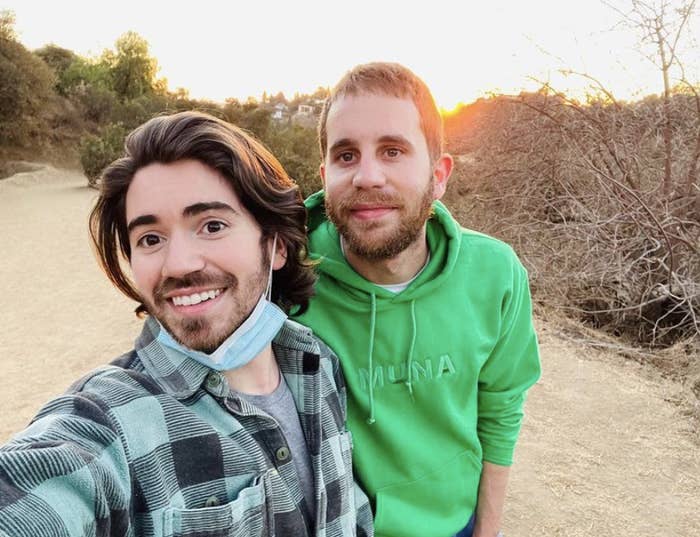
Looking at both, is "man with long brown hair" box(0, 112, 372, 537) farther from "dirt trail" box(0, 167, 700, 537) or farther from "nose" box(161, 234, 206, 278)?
"dirt trail" box(0, 167, 700, 537)

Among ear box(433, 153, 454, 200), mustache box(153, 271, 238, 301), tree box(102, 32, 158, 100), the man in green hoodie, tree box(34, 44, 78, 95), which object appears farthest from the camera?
tree box(34, 44, 78, 95)

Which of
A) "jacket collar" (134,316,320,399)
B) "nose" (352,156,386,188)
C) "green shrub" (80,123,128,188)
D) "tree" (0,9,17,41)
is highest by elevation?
"tree" (0,9,17,41)

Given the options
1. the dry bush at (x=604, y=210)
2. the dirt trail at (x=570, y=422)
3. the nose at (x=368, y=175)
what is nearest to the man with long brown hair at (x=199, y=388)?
the nose at (x=368, y=175)

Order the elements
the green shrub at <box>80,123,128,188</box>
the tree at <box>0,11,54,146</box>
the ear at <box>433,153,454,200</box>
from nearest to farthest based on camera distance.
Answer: the ear at <box>433,153,454,200</box>, the green shrub at <box>80,123,128,188</box>, the tree at <box>0,11,54,146</box>

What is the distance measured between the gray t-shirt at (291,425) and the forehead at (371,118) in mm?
763

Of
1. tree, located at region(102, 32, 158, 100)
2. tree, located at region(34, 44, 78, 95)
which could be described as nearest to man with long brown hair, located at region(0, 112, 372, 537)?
tree, located at region(102, 32, 158, 100)

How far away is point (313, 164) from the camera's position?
13805 millimetres

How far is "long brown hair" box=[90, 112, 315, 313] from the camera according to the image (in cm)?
130

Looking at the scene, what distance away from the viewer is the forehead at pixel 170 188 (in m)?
1.26

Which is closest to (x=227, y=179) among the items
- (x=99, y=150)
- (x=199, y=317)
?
(x=199, y=317)

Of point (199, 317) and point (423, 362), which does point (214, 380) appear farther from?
point (423, 362)

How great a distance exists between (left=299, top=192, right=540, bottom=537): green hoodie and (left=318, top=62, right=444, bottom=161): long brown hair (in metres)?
0.27

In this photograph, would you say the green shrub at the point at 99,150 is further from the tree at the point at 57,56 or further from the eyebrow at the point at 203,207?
the tree at the point at 57,56

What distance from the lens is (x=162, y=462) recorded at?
101 centimetres
